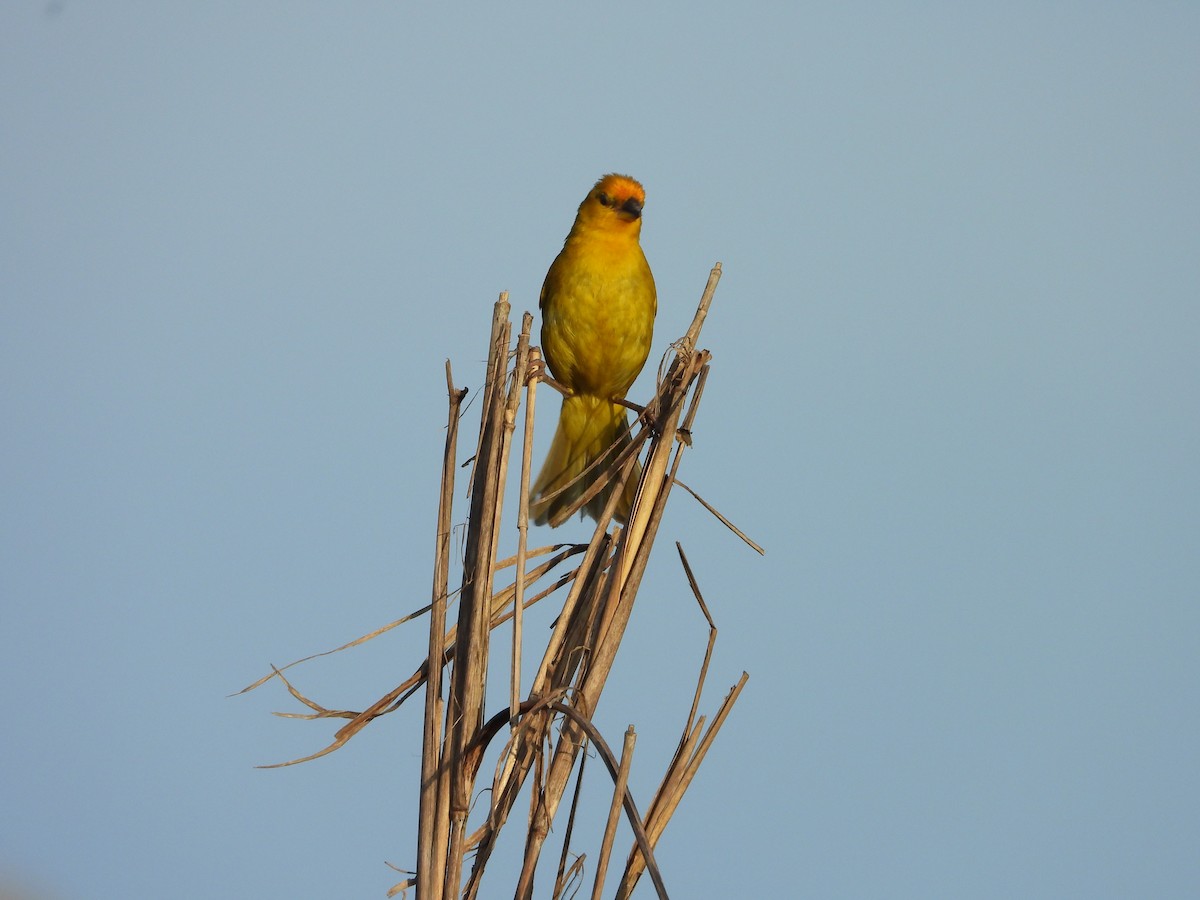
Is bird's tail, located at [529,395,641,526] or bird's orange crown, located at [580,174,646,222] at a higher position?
bird's orange crown, located at [580,174,646,222]

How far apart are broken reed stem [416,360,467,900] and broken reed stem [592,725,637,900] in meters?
0.28

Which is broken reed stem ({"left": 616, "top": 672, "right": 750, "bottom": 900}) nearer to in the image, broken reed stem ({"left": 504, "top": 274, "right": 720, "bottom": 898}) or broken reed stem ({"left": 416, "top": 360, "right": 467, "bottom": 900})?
broken reed stem ({"left": 504, "top": 274, "right": 720, "bottom": 898})

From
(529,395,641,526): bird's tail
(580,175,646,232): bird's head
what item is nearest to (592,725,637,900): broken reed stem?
(529,395,641,526): bird's tail

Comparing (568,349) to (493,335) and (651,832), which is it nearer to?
(493,335)

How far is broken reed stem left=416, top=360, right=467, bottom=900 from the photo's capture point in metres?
1.91

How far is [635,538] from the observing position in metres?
2.03

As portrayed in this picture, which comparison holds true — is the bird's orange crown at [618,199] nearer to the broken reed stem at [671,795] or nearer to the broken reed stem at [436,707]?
the broken reed stem at [436,707]

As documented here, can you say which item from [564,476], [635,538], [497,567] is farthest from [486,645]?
[564,476]

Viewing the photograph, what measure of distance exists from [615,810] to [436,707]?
1.22 ft

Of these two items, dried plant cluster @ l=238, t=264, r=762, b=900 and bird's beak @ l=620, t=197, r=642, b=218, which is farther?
bird's beak @ l=620, t=197, r=642, b=218

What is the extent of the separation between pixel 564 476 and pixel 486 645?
1.44 metres

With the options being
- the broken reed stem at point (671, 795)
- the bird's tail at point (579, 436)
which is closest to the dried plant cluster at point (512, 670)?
the broken reed stem at point (671, 795)

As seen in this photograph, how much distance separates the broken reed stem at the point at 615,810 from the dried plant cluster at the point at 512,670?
7cm

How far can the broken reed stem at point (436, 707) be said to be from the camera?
1913 millimetres
